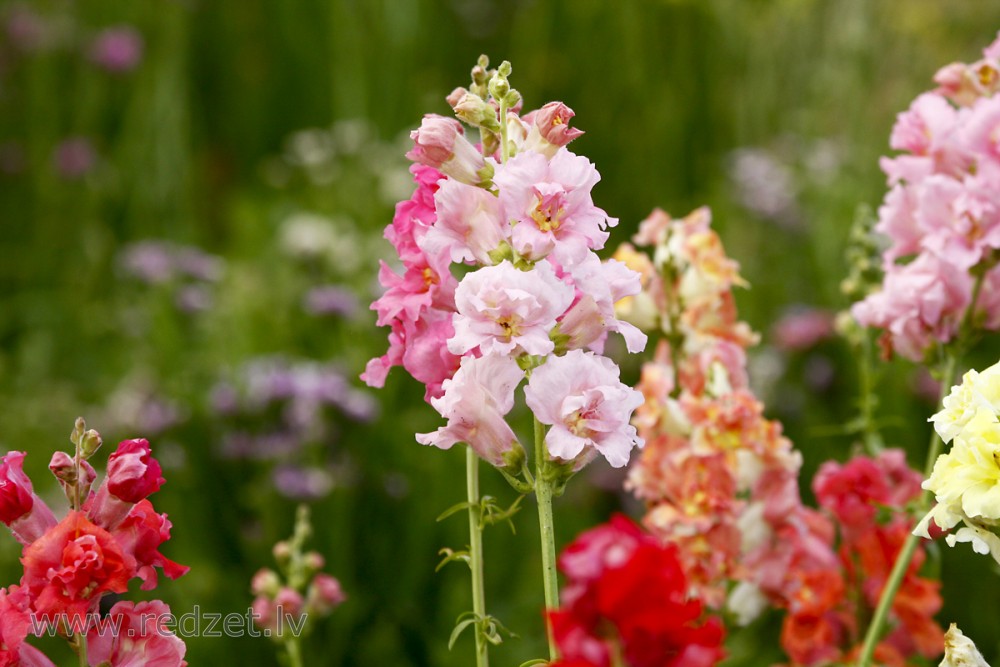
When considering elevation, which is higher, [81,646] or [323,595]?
[323,595]

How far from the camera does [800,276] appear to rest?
136 inches

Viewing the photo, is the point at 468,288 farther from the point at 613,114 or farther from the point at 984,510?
the point at 613,114

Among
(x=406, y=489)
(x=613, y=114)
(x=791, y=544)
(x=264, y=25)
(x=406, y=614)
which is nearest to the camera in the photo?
(x=791, y=544)

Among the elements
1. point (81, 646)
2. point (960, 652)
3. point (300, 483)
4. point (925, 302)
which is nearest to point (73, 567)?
point (81, 646)

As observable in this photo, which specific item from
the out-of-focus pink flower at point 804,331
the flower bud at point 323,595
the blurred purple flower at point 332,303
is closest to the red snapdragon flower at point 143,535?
the flower bud at point 323,595

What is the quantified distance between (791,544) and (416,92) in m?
2.98

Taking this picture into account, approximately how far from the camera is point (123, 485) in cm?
77

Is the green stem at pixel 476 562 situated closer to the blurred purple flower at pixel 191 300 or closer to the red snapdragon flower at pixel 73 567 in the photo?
the red snapdragon flower at pixel 73 567

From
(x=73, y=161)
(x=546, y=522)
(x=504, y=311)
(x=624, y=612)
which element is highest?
(x=73, y=161)

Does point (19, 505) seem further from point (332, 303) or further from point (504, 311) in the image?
point (332, 303)

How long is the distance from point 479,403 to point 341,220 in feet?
8.02

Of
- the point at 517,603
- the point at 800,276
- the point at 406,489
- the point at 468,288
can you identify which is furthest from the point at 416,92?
the point at 468,288

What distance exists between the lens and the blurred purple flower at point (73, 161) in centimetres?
389

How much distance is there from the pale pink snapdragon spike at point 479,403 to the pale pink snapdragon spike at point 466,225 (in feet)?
0.24
